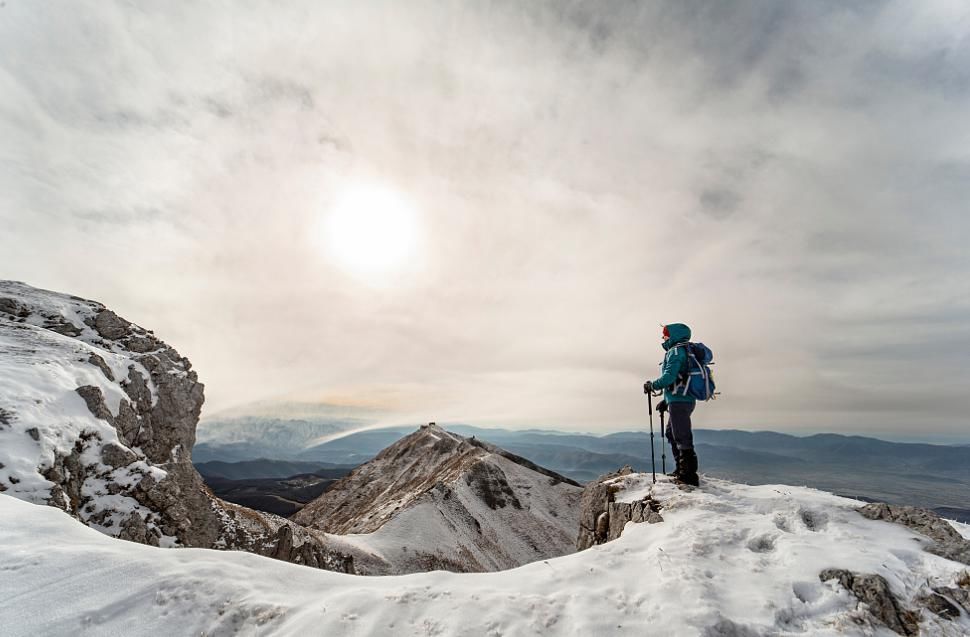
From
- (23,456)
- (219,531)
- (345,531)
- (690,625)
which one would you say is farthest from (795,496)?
(345,531)

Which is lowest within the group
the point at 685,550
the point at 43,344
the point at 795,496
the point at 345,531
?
the point at 345,531

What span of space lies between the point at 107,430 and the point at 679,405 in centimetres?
2578

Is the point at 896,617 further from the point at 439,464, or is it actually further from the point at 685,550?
the point at 439,464

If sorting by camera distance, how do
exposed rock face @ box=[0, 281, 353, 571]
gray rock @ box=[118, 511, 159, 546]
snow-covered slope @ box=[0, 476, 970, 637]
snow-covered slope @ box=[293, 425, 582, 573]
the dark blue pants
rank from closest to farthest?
snow-covered slope @ box=[0, 476, 970, 637] → the dark blue pants → exposed rock face @ box=[0, 281, 353, 571] → gray rock @ box=[118, 511, 159, 546] → snow-covered slope @ box=[293, 425, 582, 573]

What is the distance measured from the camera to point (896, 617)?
22.1 feet

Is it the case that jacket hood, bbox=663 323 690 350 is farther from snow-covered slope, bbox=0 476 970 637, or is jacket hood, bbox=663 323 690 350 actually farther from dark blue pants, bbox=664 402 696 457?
snow-covered slope, bbox=0 476 970 637

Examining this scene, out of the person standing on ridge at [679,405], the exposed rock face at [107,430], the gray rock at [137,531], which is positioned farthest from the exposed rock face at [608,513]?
the exposed rock face at [107,430]

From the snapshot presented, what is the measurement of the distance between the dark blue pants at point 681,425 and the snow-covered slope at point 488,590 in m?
4.34

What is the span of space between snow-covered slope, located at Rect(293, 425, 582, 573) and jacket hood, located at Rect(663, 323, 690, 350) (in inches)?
1552

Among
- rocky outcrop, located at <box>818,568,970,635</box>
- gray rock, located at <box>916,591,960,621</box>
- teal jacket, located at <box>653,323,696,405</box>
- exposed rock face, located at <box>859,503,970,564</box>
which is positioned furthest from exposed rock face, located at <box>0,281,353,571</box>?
exposed rock face, located at <box>859,503,970,564</box>

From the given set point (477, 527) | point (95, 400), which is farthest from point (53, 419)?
point (477, 527)

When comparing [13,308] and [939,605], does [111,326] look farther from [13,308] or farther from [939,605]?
[939,605]

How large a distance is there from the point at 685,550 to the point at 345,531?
65.3 m

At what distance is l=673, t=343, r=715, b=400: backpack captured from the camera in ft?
44.9
